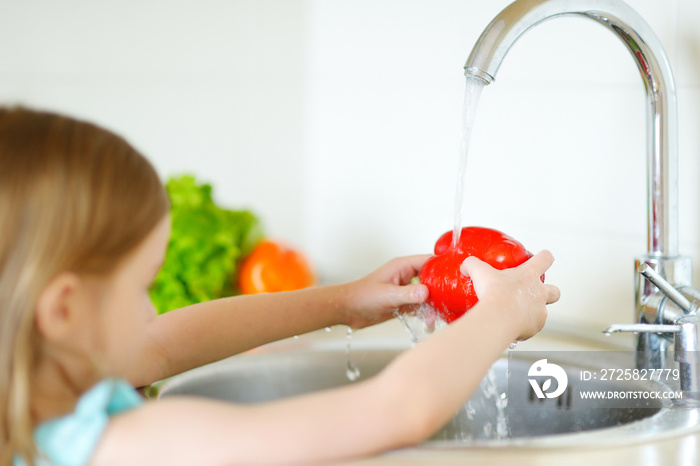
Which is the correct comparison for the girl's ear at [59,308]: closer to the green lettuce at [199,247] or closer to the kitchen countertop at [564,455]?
the kitchen countertop at [564,455]

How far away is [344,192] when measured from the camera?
69.1 inches

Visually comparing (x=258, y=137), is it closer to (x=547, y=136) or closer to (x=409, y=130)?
(x=409, y=130)

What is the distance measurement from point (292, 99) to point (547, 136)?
76 centimetres

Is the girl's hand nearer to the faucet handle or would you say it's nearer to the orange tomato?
the faucet handle

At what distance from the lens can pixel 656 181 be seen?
993mm

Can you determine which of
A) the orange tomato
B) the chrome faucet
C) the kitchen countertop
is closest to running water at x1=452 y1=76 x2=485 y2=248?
the chrome faucet

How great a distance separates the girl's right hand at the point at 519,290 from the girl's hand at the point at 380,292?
19 cm

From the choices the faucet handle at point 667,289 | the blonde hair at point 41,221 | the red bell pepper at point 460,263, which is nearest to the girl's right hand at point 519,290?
the red bell pepper at point 460,263

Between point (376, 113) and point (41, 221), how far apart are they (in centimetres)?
106

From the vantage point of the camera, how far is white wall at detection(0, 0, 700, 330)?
1.21m

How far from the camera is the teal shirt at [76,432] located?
636mm

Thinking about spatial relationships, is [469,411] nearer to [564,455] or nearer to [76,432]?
[564,455]

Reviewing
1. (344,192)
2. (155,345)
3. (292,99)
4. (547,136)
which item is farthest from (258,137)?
(155,345)

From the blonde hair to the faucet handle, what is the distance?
0.55 metres
